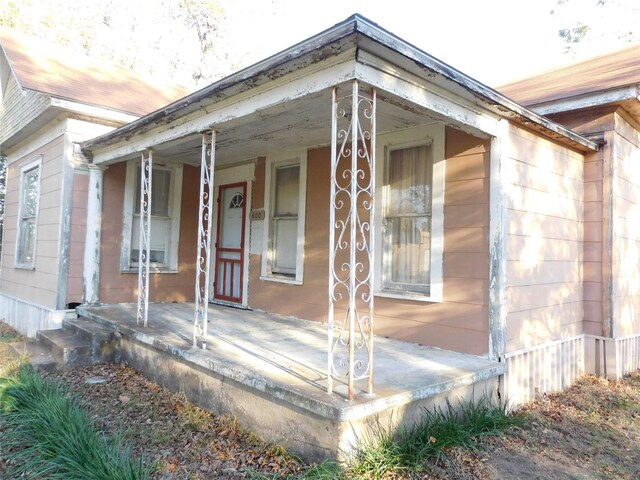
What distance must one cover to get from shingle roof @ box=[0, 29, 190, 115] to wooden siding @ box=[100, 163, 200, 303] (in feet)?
3.92

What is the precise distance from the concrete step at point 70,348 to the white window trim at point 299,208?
2.51m

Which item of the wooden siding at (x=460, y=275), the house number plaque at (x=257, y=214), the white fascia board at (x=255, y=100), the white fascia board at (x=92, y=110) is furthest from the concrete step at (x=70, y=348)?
the wooden siding at (x=460, y=275)

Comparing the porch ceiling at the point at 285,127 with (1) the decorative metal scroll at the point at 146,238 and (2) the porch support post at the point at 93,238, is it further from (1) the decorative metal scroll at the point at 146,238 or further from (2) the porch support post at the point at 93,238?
(2) the porch support post at the point at 93,238

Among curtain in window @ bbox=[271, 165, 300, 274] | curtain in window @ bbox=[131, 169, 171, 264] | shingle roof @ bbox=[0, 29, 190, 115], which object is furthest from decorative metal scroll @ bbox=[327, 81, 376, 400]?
shingle roof @ bbox=[0, 29, 190, 115]

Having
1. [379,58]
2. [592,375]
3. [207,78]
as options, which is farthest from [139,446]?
[207,78]

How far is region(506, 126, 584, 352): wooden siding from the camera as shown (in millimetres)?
4387

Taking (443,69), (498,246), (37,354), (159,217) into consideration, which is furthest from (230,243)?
(443,69)

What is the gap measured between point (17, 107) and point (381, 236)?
24.0ft

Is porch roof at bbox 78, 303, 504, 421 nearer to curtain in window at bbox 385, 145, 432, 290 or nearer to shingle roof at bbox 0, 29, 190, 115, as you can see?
curtain in window at bbox 385, 145, 432, 290

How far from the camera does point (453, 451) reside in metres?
3.12

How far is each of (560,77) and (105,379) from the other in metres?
7.73

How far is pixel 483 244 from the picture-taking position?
4289 millimetres

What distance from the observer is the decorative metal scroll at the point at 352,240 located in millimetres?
2908

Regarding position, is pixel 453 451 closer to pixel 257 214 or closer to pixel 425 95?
pixel 425 95
